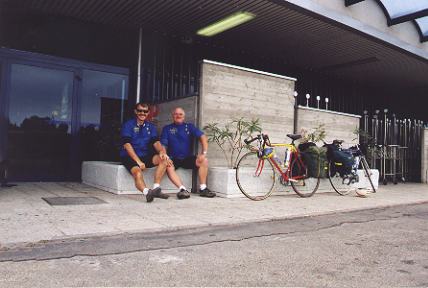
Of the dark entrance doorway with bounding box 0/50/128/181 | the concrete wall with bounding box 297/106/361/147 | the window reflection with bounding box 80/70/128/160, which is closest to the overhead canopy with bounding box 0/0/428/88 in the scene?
the dark entrance doorway with bounding box 0/50/128/181

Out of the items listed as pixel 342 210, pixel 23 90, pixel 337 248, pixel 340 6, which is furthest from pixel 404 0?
pixel 23 90

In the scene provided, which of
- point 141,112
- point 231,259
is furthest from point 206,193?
point 231,259

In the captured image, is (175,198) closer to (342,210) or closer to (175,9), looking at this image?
(342,210)

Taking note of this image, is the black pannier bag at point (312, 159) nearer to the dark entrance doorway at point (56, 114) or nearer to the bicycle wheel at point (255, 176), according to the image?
the bicycle wheel at point (255, 176)

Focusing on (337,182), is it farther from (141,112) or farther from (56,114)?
(56,114)

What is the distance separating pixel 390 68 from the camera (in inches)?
498

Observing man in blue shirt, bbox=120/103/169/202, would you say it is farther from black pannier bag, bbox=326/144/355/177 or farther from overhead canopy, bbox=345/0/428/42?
overhead canopy, bbox=345/0/428/42

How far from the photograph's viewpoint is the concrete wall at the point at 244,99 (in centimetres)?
732

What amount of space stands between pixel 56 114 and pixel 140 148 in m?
3.11

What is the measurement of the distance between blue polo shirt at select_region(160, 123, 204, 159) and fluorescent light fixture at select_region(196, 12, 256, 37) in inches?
119

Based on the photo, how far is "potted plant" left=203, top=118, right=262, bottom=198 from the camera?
22.6ft

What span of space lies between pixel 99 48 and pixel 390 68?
922cm

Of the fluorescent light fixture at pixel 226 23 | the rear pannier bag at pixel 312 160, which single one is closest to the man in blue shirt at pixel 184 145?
the rear pannier bag at pixel 312 160

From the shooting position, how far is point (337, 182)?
8.39 metres
